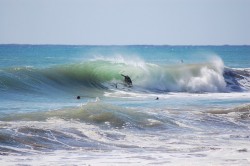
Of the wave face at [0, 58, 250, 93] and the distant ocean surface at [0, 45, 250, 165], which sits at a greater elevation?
the wave face at [0, 58, 250, 93]

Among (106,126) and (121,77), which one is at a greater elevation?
(121,77)

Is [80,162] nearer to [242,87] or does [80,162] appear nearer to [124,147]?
[124,147]

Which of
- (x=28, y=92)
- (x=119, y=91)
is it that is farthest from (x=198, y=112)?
(x=119, y=91)

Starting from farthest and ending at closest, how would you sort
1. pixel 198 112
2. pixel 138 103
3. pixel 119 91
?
pixel 119 91 < pixel 138 103 < pixel 198 112

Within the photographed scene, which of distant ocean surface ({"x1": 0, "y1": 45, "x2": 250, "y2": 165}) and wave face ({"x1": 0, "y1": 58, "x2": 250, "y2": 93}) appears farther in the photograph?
wave face ({"x1": 0, "y1": 58, "x2": 250, "y2": 93})

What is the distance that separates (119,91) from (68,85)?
7.58 ft

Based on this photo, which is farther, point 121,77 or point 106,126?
point 121,77

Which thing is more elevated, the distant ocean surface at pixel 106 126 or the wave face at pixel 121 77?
→ the wave face at pixel 121 77

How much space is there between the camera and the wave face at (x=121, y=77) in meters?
25.4

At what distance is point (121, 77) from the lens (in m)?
31.7

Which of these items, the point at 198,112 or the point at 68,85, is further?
the point at 68,85

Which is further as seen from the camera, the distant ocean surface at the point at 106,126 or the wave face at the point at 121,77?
the wave face at the point at 121,77

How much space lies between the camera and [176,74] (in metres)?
34.4

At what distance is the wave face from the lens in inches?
1000
